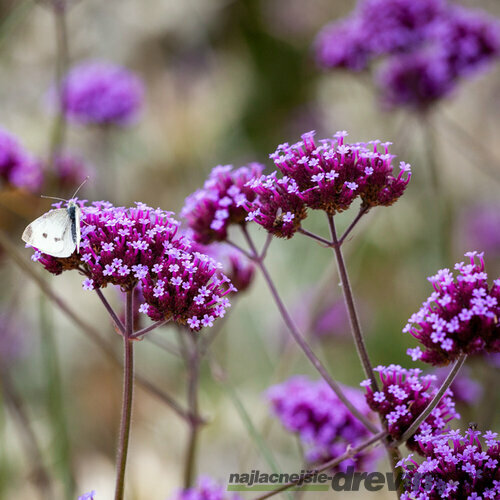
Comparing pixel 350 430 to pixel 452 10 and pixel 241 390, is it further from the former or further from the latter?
pixel 241 390

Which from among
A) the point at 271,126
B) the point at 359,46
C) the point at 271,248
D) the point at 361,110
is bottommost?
the point at 359,46

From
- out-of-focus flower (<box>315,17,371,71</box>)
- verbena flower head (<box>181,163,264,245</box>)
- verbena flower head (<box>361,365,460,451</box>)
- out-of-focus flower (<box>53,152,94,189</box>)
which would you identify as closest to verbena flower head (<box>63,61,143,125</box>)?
out-of-focus flower (<box>53,152,94,189</box>)

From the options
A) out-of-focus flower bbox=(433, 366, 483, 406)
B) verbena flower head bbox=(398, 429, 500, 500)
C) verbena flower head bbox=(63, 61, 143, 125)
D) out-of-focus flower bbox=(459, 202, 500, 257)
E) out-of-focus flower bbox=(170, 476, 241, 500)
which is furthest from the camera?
out-of-focus flower bbox=(459, 202, 500, 257)

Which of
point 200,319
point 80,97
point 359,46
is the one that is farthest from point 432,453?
point 80,97

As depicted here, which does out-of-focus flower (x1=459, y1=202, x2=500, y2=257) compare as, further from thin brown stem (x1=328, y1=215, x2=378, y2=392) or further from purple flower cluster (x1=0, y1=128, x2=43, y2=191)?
thin brown stem (x1=328, y1=215, x2=378, y2=392)

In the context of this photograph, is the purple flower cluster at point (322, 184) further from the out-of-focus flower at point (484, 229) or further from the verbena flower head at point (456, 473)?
the out-of-focus flower at point (484, 229)

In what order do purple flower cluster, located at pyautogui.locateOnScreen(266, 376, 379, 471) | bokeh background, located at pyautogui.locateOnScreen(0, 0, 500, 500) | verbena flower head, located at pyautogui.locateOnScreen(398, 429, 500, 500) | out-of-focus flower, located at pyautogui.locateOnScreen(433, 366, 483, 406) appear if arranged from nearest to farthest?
verbena flower head, located at pyautogui.locateOnScreen(398, 429, 500, 500)
purple flower cluster, located at pyautogui.locateOnScreen(266, 376, 379, 471)
out-of-focus flower, located at pyautogui.locateOnScreen(433, 366, 483, 406)
bokeh background, located at pyautogui.locateOnScreen(0, 0, 500, 500)

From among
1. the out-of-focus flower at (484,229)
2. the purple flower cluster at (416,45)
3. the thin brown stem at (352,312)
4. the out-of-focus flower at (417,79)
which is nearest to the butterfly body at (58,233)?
the thin brown stem at (352,312)
